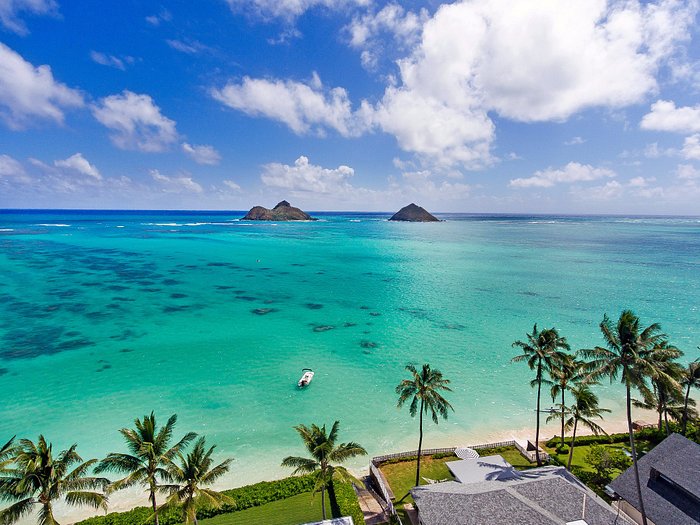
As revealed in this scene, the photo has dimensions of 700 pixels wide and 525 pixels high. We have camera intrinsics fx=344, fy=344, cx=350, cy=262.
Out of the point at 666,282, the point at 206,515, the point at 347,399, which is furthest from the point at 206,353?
the point at 666,282

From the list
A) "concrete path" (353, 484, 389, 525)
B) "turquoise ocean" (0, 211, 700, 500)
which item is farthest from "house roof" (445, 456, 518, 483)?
"turquoise ocean" (0, 211, 700, 500)

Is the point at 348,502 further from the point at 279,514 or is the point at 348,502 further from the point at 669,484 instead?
the point at 669,484

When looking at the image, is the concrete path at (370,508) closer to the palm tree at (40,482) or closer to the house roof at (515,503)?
the house roof at (515,503)

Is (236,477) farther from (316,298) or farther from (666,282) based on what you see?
(666,282)

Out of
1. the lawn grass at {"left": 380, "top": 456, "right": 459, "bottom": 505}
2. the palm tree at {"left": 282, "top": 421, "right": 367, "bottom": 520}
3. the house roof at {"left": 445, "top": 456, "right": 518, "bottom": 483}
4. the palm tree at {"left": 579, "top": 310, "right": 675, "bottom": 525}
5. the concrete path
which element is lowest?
the concrete path

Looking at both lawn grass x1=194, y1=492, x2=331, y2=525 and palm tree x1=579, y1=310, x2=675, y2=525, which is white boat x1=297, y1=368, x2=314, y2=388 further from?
palm tree x1=579, y1=310, x2=675, y2=525

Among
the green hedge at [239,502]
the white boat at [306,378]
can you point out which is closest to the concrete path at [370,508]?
the green hedge at [239,502]
